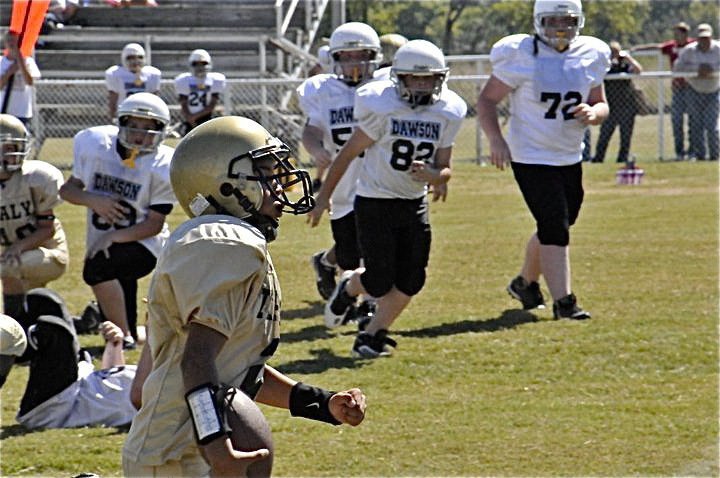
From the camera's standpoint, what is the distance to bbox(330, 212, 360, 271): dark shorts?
8656 mm

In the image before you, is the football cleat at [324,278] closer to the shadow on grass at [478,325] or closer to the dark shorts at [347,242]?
the dark shorts at [347,242]

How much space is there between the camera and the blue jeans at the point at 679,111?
18609 mm

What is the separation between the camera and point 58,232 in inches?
316

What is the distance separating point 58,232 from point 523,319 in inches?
112

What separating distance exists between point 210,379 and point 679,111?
16.4 metres

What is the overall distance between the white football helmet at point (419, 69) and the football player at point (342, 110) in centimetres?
104

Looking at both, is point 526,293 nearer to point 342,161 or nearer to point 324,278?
point 324,278

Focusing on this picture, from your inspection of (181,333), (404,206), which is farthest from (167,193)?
(181,333)

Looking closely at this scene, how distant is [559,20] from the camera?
821 cm

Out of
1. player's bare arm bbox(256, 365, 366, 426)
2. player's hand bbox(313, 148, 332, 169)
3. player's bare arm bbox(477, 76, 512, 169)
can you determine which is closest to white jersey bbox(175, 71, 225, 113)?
player's hand bbox(313, 148, 332, 169)

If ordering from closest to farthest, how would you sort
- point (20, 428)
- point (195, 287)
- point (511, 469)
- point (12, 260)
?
point (195, 287), point (511, 469), point (20, 428), point (12, 260)

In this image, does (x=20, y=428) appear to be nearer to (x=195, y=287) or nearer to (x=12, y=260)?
(x=12, y=260)

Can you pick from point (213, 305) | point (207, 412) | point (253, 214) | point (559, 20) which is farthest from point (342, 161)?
point (207, 412)

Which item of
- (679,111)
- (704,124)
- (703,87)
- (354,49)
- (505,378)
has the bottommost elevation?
(704,124)
